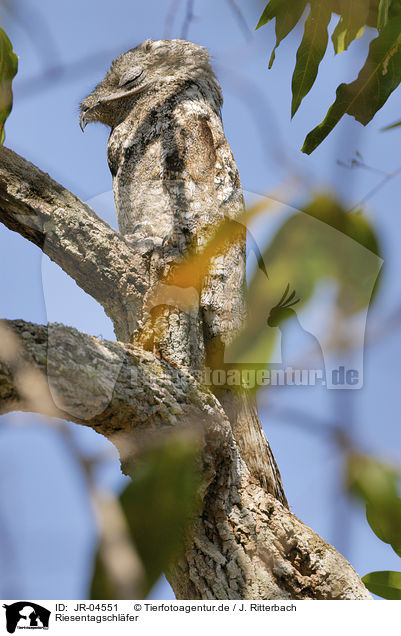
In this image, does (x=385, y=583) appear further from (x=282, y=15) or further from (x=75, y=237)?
(x=282, y=15)

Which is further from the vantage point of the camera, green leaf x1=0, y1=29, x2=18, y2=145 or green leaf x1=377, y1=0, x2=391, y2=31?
green leaf x1=0, y1=29, x2=18, y2=145

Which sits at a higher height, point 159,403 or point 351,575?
point 159,403

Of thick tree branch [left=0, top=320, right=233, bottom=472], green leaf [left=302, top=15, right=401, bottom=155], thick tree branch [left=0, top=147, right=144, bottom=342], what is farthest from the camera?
thick tree branch [left=0, top=147, right=144, bottom=342]

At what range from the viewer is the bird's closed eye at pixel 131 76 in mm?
1436

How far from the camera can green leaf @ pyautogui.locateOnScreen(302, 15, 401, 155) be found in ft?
2.81

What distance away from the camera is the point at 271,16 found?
94 centimetres

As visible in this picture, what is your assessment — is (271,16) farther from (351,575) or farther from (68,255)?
(351,575)

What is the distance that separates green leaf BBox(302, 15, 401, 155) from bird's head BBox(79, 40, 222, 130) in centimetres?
63

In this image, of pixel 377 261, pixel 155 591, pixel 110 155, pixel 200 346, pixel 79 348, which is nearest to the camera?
pixel 155 591

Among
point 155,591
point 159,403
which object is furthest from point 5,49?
point 155,591

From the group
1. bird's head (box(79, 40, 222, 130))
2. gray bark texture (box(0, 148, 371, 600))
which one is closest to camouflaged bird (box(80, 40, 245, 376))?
bird's head (box(79, 40, 222, 130))

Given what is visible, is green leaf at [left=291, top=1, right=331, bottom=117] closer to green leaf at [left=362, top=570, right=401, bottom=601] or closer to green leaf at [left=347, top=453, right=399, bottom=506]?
green leaf at [left=347, top=453, right=399, bottom=506]

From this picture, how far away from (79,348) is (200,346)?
0.33 meters

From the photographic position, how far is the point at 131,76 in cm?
144
